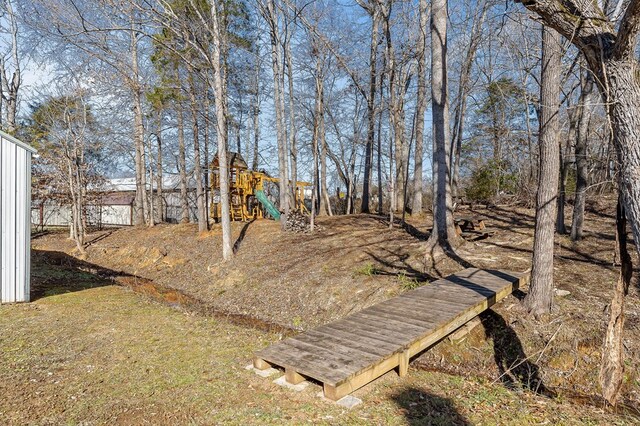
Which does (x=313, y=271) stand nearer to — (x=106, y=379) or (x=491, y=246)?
(x=491, y=246)

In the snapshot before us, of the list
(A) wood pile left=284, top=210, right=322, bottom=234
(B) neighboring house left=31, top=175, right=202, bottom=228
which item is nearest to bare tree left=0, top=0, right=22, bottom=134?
(B) neighboring house left=31, top=175, right=202, bottom=228

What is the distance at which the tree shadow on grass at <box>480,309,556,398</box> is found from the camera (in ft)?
14.8

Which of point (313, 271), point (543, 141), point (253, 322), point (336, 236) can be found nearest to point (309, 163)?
point (336, 236)

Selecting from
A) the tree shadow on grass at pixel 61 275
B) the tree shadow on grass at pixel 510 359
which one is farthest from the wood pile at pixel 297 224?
the tree shadow on grass at pixel 510 359

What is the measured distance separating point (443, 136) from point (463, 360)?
15.9ft

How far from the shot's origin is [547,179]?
5.23 metres

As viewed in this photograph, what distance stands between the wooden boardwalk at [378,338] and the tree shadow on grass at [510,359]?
0.45 m

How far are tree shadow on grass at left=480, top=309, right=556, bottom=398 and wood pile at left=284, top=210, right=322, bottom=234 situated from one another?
794 centimetres

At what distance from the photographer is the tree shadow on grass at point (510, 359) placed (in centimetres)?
450

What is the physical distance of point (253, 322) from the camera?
24.4 ft

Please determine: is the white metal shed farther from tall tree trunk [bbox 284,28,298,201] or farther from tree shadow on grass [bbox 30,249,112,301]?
tall tree trunk [bbox 284,28,298,201]

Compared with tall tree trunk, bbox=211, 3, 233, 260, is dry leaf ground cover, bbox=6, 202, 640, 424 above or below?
below

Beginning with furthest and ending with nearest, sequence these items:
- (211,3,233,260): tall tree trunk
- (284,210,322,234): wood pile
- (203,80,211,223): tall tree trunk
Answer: (203,80,211,223): tall tree trunk, (284,210,322,234): wood pile, (211,3,233,260): tall tree trunk

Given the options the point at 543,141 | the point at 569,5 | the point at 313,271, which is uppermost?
the point at 569,5
